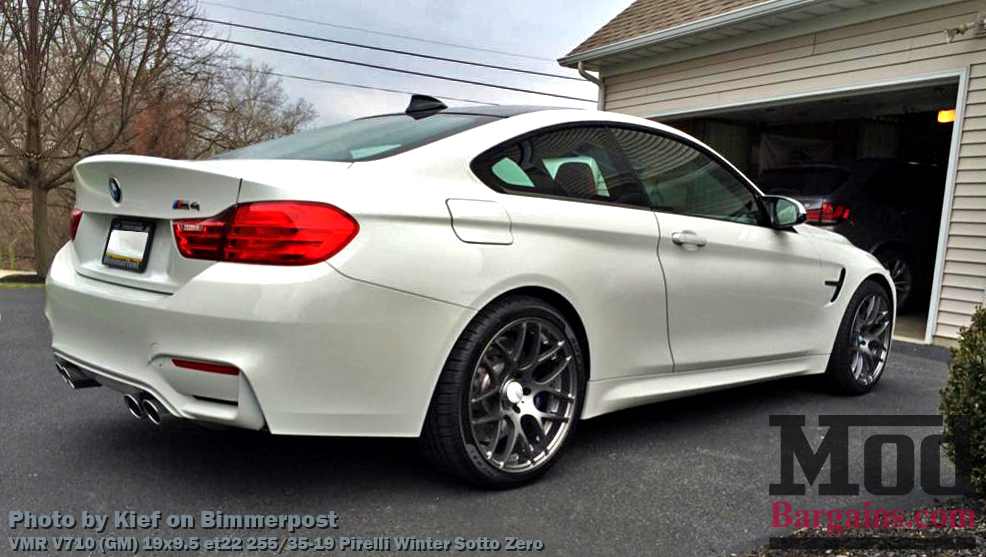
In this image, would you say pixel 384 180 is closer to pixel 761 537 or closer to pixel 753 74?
pixel 761 537

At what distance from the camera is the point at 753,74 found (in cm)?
824

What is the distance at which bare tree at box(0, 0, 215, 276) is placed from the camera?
1198 centimetres

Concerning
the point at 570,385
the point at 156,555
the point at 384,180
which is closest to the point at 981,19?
the point at 570,385

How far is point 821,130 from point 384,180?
1097 cm

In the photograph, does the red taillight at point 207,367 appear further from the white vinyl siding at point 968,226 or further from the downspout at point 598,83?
the downspout at point 598,83

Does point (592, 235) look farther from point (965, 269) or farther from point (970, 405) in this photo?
point (965, 269)

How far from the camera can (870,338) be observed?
439cm

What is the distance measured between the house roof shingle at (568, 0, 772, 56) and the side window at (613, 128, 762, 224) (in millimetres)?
4892

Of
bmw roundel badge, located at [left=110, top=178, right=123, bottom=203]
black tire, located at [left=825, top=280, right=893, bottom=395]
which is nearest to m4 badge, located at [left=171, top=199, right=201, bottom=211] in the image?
bmw roundel badge, located at [left=110, top=178, right=123, bottom=203]

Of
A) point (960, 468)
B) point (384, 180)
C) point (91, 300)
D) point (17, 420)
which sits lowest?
point (17, 420)

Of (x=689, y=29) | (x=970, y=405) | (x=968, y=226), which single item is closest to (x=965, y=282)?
(x=968, y=226)

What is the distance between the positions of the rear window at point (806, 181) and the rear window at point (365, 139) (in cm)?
558

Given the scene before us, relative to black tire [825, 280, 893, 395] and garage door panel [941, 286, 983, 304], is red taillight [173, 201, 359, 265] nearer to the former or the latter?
black tire [825, 280, 893, 395]

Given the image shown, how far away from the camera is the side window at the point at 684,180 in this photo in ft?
10.6
